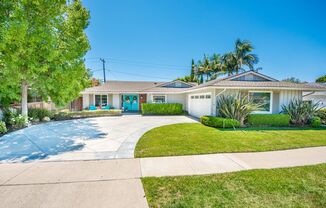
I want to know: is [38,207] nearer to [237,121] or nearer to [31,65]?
[31,65]

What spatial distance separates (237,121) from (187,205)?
8160 mm

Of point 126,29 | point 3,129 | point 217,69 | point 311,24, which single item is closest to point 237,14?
point 311,24

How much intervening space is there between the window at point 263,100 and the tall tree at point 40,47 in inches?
472

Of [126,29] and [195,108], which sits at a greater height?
[126,29]

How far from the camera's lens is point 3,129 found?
7.05 meters

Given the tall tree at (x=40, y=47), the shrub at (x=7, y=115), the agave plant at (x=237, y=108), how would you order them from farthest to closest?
the agave plant at (x=237, y=108)
the shrub at (x=7, y=115)
the tall tree at (x=40, y=47)

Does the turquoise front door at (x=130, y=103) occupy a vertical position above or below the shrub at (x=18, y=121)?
above

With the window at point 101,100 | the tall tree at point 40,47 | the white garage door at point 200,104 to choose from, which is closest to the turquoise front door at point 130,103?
the window at point 101,100

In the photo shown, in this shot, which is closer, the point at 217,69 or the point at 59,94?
the point at 59,94

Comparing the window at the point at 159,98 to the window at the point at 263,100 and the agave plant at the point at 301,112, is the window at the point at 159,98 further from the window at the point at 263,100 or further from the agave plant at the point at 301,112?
the agave plant at the point at 301,112

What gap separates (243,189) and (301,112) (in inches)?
447

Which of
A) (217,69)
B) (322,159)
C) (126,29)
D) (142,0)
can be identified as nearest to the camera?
(322,159)

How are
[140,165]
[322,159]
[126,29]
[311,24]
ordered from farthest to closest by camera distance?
[126,29] < [311,24] < [322,159] < [140,165]

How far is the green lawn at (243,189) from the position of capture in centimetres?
255
